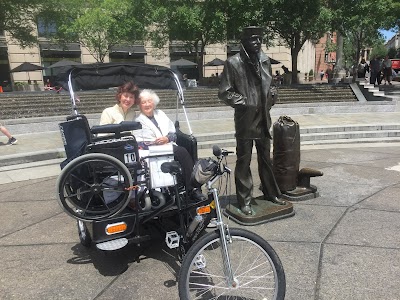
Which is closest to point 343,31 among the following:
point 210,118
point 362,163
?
point 210,118

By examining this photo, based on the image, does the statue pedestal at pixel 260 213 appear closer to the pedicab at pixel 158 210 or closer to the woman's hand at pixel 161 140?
the pedicab at pixel 158 210

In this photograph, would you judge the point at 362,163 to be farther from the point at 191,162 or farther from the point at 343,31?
the point at 343,31

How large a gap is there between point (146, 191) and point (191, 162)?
0.63 meters

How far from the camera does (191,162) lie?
386cm

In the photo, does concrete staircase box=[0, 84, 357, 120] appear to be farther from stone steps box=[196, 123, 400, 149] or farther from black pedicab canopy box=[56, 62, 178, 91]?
black pedicab canopy box=[56, 62, 178, 91]

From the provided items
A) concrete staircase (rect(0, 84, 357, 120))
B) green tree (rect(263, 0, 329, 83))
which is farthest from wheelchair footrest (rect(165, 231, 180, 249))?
green tree (rect(263, 0, 329, 83))

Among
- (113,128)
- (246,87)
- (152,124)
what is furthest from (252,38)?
(113,128)

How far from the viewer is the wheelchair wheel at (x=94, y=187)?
3.01 m

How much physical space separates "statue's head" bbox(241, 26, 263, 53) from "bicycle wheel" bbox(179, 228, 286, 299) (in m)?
2.26

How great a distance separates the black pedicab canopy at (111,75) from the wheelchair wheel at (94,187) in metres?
1.49

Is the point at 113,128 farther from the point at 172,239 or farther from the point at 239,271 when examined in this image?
the point at 239,271

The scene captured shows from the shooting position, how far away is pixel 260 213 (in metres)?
4.40

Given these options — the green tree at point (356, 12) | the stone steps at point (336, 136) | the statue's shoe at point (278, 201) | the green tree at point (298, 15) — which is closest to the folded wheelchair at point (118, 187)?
the statue's shoe at point (278, 201)

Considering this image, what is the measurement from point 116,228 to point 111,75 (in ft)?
7.00
